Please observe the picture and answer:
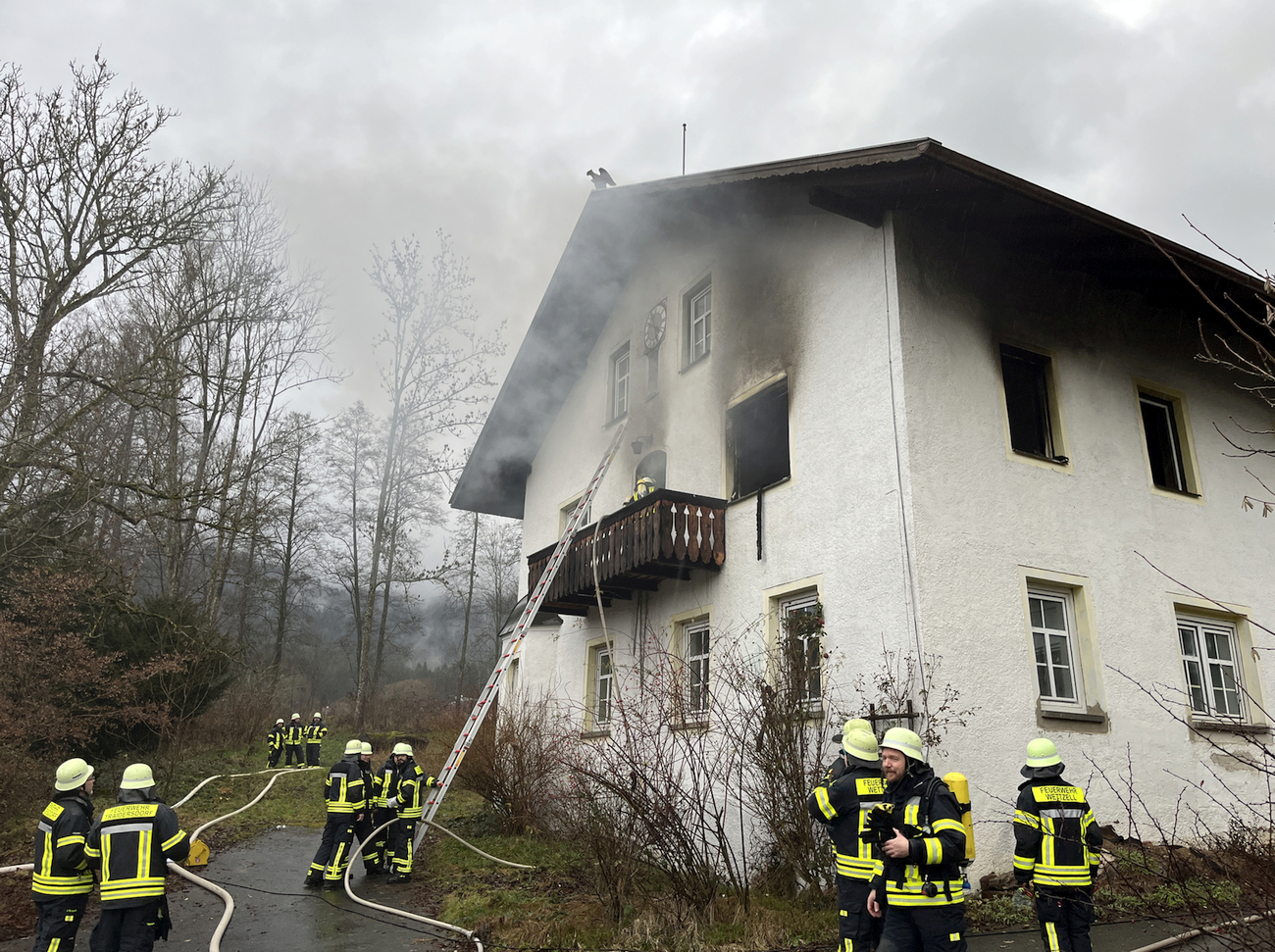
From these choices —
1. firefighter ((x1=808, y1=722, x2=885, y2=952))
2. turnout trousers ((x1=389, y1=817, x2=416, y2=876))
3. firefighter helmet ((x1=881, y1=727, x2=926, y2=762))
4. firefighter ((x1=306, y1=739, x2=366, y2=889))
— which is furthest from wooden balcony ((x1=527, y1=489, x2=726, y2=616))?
firefighter helmet ((x1=881, y1=727, x2=926, y2=762))

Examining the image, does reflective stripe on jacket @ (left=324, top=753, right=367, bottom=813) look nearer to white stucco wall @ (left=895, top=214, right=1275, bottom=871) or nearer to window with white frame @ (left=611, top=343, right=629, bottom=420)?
white stucco wall @ (left=895, top=214, right=1275, bottom=871)

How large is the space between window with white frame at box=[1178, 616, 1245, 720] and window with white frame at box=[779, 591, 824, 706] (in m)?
4.31

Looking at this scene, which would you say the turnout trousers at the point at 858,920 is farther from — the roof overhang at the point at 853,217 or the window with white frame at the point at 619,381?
the window with white frame at the point at 619,381

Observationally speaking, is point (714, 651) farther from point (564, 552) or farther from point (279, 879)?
point (279, 879)

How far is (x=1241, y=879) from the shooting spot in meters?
3.69

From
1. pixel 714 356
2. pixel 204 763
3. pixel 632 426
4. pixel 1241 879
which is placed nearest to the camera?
pixel 1241 879

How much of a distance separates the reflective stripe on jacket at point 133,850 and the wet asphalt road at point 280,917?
5.99ft

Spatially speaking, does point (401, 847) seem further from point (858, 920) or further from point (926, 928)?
point (926, 928)

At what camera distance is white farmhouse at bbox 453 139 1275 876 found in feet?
29.6

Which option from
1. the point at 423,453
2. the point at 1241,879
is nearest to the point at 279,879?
the point at 1241,879

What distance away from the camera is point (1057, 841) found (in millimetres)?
5523

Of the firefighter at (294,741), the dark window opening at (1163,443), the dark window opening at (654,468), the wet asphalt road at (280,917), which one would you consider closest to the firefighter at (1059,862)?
the wet asphalt road at (280,917)

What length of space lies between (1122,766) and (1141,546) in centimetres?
268

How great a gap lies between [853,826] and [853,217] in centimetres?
688
